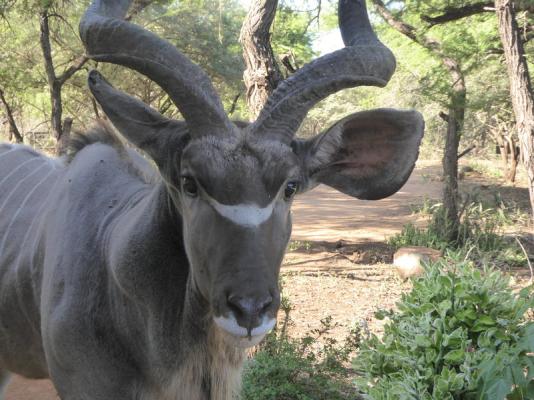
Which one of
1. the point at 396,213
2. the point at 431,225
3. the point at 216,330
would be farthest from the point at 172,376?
the point at 396,213

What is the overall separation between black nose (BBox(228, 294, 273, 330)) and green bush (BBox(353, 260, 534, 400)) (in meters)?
0.61

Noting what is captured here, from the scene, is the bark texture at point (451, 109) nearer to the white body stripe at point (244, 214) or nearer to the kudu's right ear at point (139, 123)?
the kudu's right ear at point (139, 123)

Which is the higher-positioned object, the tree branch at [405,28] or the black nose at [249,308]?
the tree branch at [405,28]

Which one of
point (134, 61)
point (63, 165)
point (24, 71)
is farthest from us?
point (24, 71)

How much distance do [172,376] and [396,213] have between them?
14.9 meters

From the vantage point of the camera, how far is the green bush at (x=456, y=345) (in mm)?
1940

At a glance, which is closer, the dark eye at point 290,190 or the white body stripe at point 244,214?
the white body stripe at point 244,214

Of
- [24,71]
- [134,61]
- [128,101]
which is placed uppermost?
[24,71]

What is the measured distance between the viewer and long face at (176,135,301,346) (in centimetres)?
188

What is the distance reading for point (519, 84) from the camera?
253 inches

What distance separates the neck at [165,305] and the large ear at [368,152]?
63cm

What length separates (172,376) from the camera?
2463 millimetres

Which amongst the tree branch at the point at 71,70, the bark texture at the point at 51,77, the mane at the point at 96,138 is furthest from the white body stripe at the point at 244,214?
the tree branch at the point at 71,70

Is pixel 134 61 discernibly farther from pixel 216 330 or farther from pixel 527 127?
pixel 527 127
